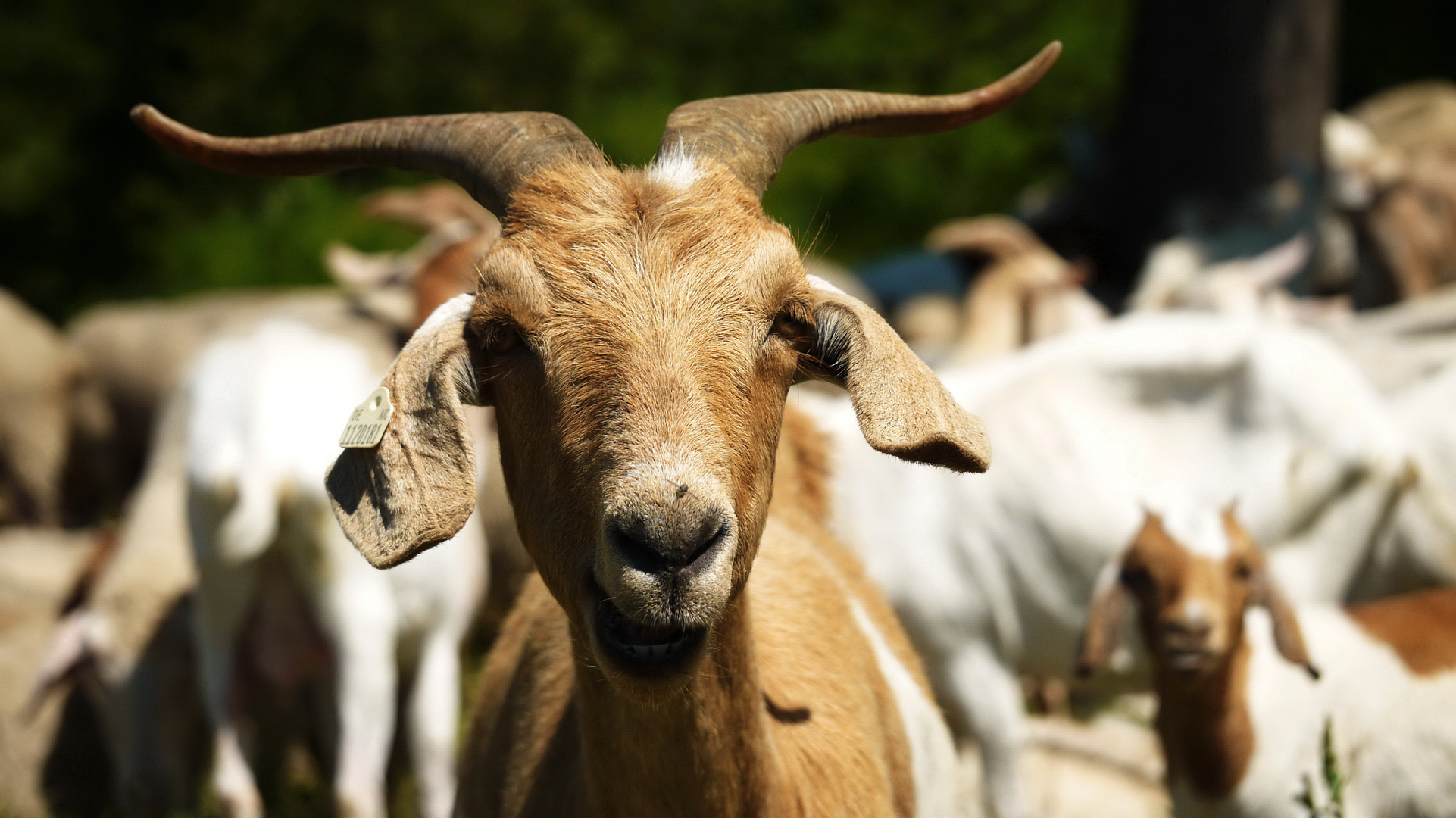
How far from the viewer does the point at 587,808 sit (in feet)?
9.89

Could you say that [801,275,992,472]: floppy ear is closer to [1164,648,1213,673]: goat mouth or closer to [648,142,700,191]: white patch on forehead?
[648,142,700,191]: white patch on forehead

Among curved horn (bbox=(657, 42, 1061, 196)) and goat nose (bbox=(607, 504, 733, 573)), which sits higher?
curved horn (bbox=(657, 42, 1061, 196))

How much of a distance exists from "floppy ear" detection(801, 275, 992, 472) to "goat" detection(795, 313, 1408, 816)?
307 centimetres

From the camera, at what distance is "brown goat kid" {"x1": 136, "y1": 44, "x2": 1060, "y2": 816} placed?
8.13 feet

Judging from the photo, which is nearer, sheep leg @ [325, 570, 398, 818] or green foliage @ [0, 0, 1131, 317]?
sheep leg @ [325, 570, 398, 818]

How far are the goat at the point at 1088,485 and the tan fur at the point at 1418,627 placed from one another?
0.90 m

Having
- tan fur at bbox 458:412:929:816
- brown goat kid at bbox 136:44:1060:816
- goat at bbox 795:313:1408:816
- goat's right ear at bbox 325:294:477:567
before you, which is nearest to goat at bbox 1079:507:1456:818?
tan fur at bbox 458:412:929:816

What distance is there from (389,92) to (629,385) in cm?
1457

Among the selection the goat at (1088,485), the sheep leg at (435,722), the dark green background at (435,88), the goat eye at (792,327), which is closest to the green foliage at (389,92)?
the dark green background at (435,88)

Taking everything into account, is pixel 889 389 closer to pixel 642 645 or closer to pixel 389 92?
pixel 642 645

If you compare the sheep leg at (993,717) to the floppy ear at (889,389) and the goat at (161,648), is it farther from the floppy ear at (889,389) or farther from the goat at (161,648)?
the floppy ear at (889,389)

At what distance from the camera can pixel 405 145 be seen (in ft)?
10.1

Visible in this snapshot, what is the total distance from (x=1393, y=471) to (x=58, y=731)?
19.8 ft

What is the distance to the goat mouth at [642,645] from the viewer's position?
8.12 ft
